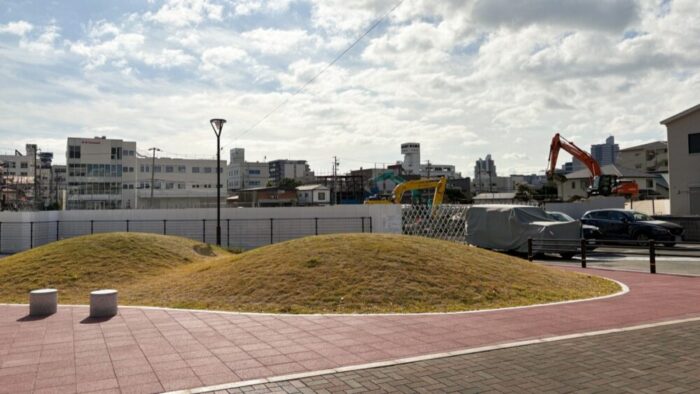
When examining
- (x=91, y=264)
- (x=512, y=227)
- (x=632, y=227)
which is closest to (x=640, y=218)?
Answer: (x=632, y=227)

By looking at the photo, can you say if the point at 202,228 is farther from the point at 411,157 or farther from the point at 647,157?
the point at 411,157

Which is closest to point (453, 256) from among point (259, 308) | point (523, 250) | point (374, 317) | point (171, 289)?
point (374, 317)

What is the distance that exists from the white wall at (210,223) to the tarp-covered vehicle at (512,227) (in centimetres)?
358

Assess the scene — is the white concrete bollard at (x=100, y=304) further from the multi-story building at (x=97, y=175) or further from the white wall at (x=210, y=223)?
the multi-story building at (x=97, y=175)

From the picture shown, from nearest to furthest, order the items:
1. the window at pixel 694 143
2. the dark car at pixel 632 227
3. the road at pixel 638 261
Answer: the road at pixel 638 261 → the dark car at pixel 632 227 → the window at pixel 694 143

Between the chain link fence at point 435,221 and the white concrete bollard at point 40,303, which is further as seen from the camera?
the chain link fence at point 435,221

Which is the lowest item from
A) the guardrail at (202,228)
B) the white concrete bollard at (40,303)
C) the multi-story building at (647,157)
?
the white concrete bollard at (40,303)

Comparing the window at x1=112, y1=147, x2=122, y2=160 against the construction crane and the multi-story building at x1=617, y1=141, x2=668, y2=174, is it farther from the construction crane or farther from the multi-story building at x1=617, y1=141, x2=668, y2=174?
the multi-story building at x1=617, y1=141, x2=668, y2=174

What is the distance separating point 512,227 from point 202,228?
1505cm

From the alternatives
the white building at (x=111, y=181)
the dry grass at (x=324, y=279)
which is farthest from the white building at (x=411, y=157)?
the dry grass at (x=324, y=279)

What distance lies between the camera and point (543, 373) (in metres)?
5.57

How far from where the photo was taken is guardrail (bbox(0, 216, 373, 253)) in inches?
938

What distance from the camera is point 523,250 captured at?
21.0m

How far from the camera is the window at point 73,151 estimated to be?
82119 millimetres
